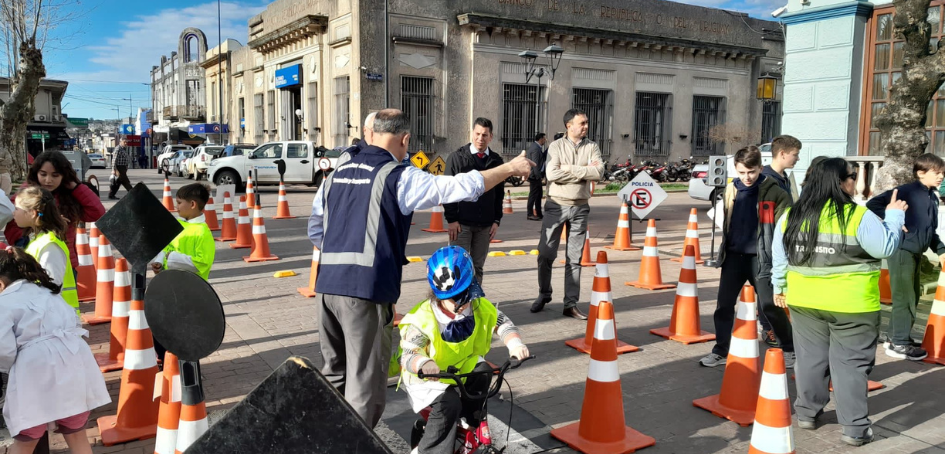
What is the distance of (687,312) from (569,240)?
130cm

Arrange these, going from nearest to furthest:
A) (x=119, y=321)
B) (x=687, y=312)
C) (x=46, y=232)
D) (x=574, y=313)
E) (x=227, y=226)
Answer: (x=46, y=232) < (x=119, y=321) < (x=687, y=312) < (x=574, y=313) < (x=227, y=226)

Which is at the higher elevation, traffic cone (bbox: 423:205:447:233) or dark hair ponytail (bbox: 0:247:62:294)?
dark hair ponytail (bbox: 0:247:62:294)

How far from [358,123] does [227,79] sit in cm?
2314

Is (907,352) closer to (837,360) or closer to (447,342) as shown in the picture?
(837,360)

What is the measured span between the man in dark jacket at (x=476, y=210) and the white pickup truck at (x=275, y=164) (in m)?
17.9

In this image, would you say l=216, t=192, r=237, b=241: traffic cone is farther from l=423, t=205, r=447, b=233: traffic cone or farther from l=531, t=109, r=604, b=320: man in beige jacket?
l=531, t=109, r=604, b=320: man in beige jacket

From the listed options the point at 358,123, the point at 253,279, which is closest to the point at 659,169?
the point at 358,123

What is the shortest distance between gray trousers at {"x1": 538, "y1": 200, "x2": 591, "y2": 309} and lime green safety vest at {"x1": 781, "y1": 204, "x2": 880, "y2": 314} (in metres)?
2.76

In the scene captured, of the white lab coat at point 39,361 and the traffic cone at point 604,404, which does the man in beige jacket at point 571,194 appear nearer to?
the traffic cone at point 604,404

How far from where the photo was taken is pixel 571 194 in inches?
265

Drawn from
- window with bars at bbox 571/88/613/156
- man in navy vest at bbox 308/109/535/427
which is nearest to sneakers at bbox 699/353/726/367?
man in navy vest at bbox 308/109/535/427

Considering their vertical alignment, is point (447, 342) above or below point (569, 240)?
below

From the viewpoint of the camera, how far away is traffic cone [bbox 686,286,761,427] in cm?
439

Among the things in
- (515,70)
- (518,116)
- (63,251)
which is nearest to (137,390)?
(63,251)
